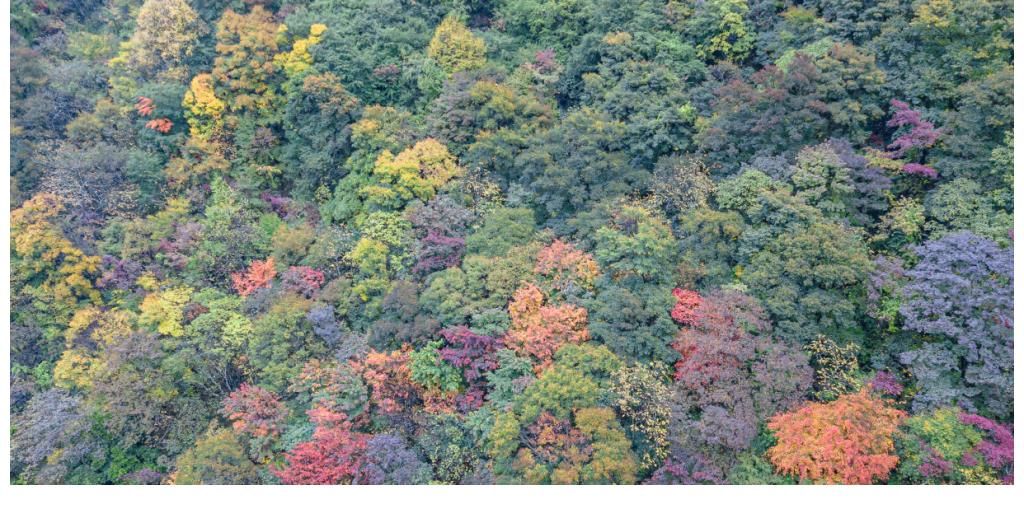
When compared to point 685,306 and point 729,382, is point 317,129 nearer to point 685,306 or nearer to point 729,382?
point 685,306

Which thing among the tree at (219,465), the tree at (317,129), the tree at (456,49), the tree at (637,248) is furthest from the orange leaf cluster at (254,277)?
the tree at (637,248)

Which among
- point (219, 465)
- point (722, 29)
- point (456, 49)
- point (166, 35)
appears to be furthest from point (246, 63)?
point (722, 29)

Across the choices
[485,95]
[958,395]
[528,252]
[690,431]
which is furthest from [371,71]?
[958,395]

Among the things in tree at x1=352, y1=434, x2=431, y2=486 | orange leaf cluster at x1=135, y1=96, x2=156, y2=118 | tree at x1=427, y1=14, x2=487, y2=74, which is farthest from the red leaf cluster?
orange leaf cluster at x1=135, y1=96, x2=156, y2=118

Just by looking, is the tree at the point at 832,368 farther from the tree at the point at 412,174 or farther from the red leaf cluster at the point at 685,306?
the tree at the point at 412,174

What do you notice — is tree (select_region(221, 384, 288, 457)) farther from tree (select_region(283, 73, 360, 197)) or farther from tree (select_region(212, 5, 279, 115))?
tree (select_region(212, 5, 279, 115))
